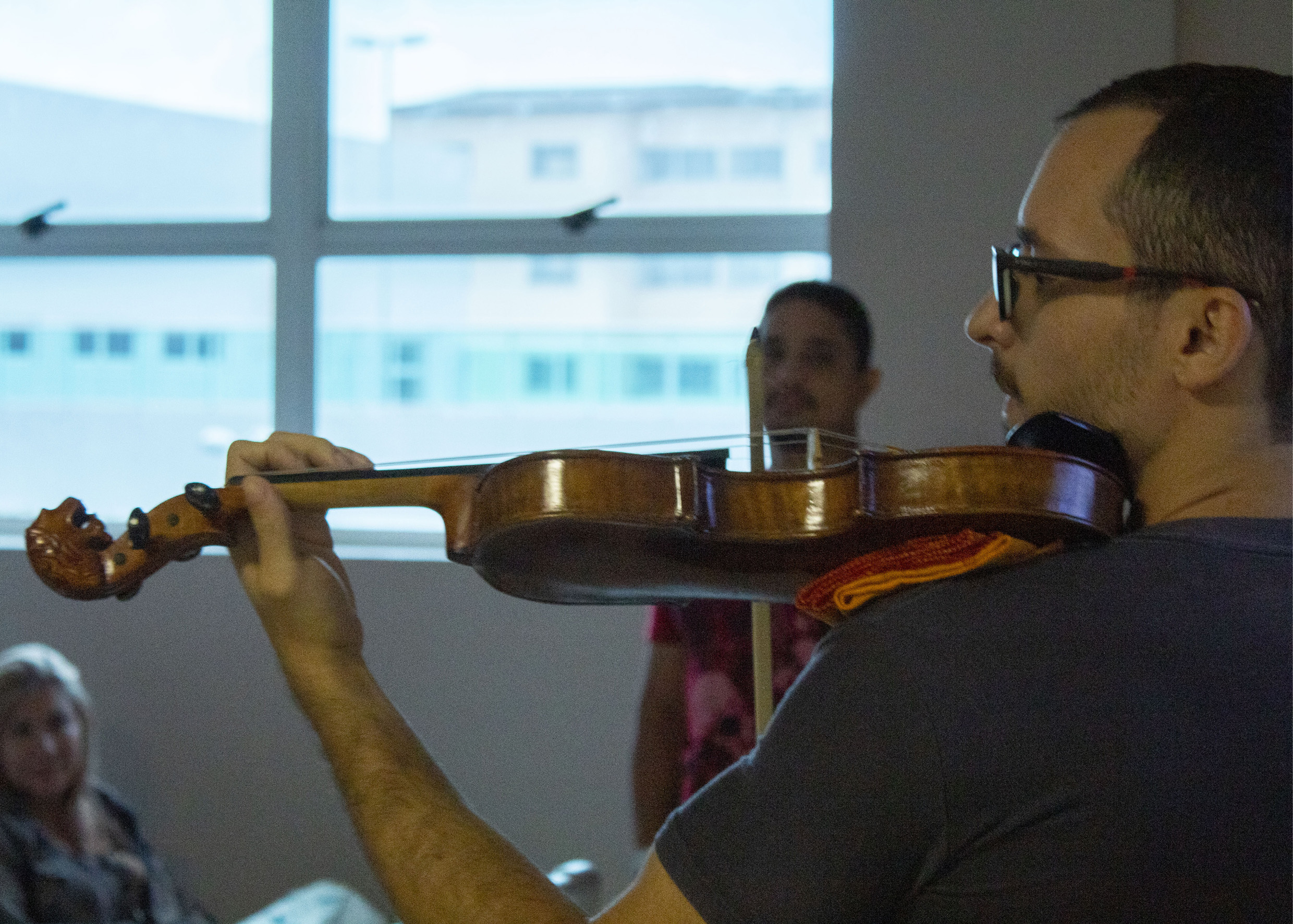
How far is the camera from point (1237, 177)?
858 millimetres

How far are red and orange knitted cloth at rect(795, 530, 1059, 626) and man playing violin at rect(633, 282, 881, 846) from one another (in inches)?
40.1

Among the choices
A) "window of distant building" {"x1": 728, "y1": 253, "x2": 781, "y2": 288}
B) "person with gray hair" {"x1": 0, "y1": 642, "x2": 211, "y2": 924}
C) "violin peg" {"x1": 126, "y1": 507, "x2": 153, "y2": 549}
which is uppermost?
"window of distant building" {"x1": 728, "y1": 253, "x2": 781, "y2": 288}

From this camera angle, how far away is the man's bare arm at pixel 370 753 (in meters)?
0.82

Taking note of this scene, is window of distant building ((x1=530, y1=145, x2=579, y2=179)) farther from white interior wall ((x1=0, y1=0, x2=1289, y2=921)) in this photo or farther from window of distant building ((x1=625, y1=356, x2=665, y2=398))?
white interior wall ((x1=0, y1=0, x2=1289, y2=921))

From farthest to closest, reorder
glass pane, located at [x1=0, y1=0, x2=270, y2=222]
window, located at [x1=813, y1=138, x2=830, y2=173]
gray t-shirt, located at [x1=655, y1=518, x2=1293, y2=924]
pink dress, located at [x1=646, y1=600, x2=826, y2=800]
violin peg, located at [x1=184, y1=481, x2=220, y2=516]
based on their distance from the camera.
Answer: glass pane, located at [x1=0, y1=0, x2=270, y2=222] < window, located at [x1=813, y1=138, x2=830, y2=173] < pink dress, located at [x1=646, y1=600, x2=826, y2=800] < violin peg, located at [x1=184, y1=481, x2=220, y2=516] < gray t-shirt, located at [x1=655, y1=518, x2=1293, y2=924]

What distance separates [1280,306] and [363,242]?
2816 millimetres

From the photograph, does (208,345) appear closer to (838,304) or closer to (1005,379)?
(838,304)

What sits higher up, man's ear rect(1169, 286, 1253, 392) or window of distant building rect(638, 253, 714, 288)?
window of distant building rect(638, 253, 714, 288)

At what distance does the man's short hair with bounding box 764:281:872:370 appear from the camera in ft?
7.29

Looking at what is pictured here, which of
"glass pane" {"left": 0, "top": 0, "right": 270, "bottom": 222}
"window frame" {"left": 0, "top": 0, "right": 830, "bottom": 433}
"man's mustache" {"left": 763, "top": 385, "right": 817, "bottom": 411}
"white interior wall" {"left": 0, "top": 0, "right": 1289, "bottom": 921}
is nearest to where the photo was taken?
"man's mustache" {"left": 763, "top": 385, "right": 817, "bottom": 411}

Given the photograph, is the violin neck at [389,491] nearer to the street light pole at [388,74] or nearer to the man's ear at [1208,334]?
the man's ear at [1208,334]

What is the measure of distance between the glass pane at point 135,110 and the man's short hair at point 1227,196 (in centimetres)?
295

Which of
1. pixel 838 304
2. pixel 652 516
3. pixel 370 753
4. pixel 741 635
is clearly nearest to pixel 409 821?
pixel 370 753

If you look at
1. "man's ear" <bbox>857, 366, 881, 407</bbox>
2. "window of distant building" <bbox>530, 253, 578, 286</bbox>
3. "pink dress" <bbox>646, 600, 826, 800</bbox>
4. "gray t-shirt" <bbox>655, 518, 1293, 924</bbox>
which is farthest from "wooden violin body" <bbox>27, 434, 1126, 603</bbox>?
"window of distant building" <bbox>530, 253, 578, 286</bbox>
